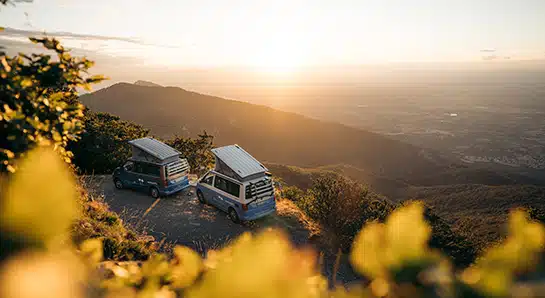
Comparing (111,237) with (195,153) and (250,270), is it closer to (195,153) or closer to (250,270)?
(250,270)

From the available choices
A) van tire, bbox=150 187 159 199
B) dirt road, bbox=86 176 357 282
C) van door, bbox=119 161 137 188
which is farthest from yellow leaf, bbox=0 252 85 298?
van door, bbox=119 161 137 188

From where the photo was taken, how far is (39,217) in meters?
0.80

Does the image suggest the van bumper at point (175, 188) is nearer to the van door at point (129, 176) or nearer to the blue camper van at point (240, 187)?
the van door at point (129, 176)

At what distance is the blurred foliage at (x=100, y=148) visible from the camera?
19.4 metres

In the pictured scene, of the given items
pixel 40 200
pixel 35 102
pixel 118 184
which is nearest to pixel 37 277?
pixel 40 200

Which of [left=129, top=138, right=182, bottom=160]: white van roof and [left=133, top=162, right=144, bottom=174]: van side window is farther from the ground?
[left=129, top=138, right=182, bottom=160]: white van roof

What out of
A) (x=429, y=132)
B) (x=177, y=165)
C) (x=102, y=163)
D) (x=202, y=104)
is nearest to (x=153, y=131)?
(x=202, y=104)

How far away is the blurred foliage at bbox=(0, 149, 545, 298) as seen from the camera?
2.51 ft

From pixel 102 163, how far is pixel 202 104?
9034cm

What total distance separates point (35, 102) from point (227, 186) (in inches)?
417

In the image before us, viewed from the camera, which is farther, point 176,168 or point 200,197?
point 176,168

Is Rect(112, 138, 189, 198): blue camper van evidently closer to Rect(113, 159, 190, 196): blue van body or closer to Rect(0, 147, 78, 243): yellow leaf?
Rect(113, 159, 190, 196): blue van body

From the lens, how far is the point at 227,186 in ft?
44.9

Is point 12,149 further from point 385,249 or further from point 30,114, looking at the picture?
point 385,249
